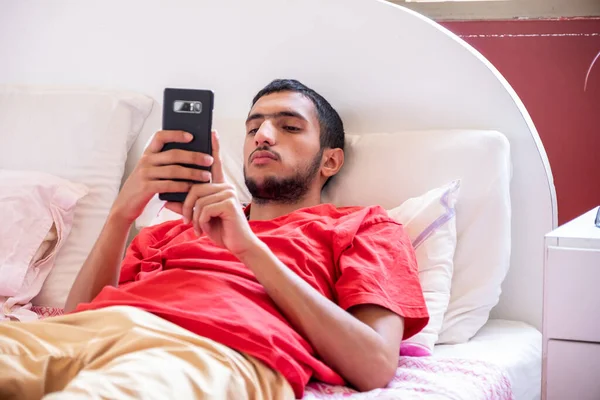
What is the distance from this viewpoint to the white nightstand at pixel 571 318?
120cm

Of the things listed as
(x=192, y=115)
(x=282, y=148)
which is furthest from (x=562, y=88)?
(x=192, y=115)

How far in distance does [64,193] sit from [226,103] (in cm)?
47

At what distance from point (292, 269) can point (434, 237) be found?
0.38 m

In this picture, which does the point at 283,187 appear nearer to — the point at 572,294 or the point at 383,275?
the point at 383,275

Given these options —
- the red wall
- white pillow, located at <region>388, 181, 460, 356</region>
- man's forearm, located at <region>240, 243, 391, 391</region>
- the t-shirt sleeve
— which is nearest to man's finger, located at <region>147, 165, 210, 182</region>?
man's forearm, located at <region>240, 243, 391, 391</region>

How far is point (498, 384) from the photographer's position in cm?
132

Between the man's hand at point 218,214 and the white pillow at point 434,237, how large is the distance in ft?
1.50

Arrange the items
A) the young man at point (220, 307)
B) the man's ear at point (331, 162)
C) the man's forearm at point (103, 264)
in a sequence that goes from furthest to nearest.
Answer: the man's ear at point (331, 162) < the man's forearm at point (103, 264) < the young man at point (220, 307)

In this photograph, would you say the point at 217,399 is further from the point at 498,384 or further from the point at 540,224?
the point at 540,224

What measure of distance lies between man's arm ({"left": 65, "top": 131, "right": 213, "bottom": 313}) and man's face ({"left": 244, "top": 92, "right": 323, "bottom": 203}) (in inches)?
13.1

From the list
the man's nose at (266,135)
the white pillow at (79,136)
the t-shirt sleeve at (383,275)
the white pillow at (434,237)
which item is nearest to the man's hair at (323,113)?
the man's nose at (266,135)

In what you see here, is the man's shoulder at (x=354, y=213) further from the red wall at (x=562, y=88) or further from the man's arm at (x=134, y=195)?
the red wall at (x=562, y=88)

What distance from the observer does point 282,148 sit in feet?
5.27

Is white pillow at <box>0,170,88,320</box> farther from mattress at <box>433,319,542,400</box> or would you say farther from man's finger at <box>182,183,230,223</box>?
mattress at <box>433,319,542,400</box>
